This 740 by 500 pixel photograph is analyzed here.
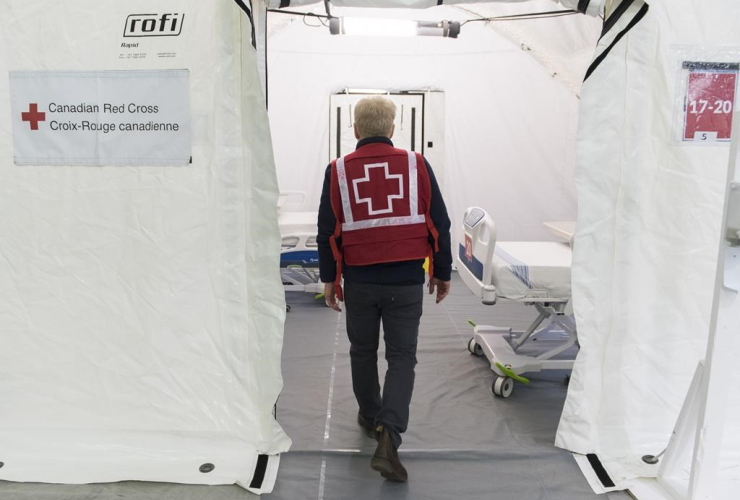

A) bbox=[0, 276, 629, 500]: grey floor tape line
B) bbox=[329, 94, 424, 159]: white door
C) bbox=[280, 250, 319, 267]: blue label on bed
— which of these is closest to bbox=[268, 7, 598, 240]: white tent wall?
bbox=[329, 94, 424, 159]: white door

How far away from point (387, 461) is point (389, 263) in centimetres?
74

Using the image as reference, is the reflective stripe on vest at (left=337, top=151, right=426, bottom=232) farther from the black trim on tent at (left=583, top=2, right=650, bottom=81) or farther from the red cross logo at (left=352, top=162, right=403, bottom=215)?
the black trim on tent at (left=583, top=2, right=650, bottom=81)

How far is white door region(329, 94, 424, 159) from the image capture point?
244 inches

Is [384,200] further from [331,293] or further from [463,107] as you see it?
[463,107]

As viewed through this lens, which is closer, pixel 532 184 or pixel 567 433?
pixel 567 433

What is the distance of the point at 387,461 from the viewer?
7.87 ft

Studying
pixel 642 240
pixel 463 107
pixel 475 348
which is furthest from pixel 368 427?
pixel 463 107

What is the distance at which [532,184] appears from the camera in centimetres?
643

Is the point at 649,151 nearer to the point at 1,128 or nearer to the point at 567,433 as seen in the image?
the point at 567,433

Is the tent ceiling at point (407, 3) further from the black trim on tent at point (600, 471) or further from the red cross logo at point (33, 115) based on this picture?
the black trim on tent at point (600, 471)

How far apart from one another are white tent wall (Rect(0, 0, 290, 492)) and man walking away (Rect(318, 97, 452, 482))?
0.87 feet

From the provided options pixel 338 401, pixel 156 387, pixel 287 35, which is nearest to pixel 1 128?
pixel 156 387

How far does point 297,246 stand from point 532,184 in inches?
107

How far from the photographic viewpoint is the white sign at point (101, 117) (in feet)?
7.97
